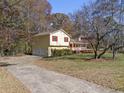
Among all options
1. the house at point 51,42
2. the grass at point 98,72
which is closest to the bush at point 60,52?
the house at point 51,42

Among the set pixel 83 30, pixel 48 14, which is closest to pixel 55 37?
pixel 83 30

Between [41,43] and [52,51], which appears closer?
[52,51]

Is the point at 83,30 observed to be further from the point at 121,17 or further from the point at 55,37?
the point at 55,37

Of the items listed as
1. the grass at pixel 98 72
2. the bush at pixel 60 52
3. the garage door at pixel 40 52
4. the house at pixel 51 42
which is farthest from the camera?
the garage door at pixel 40 52

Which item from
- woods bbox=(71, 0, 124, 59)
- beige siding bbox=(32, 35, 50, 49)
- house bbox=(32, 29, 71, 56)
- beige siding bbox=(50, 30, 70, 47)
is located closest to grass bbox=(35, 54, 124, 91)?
woods bbox=(71, 0, 124, 59)

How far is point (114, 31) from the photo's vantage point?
28.8 metres

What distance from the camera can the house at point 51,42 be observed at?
129 feet

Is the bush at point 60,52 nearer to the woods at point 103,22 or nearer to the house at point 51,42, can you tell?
the house at point 51,42

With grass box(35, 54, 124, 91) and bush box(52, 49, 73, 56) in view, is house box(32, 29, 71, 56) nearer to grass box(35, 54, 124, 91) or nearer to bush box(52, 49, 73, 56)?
bush box(52, 49, 73, 56)

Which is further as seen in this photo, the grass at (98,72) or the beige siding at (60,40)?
the beige siding at (60,40)

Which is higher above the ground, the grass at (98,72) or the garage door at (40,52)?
the garage door at (40,52)

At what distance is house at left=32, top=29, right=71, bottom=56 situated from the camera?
3931 cm

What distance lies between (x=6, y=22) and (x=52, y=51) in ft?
75.9

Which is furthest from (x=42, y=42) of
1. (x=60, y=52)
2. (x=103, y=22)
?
(x=103, y=22)
